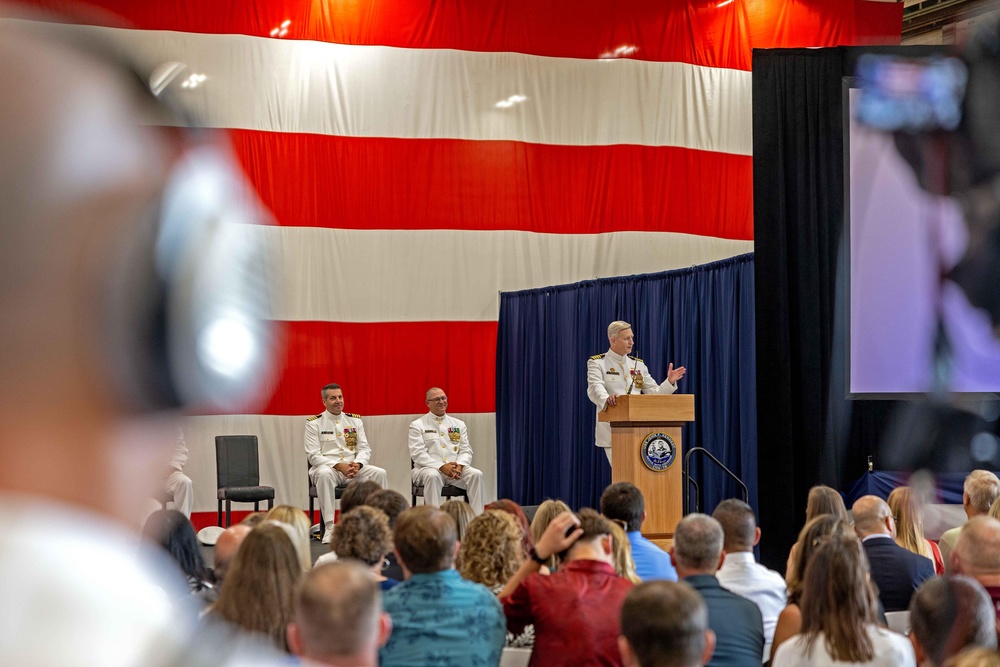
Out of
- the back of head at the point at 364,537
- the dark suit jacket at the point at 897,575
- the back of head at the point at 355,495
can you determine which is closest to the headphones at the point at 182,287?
the back of head at the point at 364,537

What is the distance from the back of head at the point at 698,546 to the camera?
3033 millimetres

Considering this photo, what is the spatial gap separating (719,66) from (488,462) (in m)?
4.92

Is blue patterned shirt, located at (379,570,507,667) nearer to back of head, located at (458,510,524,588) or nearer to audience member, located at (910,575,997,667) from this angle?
back of head, located at (458,510,524,588)

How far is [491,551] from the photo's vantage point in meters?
3.38

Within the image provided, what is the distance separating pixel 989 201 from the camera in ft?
20.7

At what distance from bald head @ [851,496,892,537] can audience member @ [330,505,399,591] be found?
1776 mm

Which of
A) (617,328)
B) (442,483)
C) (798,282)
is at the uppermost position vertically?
(798,282)

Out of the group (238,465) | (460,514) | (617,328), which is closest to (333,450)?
(238,465)

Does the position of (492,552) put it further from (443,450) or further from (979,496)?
(443,450)

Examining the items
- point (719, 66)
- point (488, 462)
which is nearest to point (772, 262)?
point (488, 462)

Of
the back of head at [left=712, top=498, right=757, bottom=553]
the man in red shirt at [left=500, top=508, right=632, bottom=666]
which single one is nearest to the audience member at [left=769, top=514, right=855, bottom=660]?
the back of head at [left=712, top=498, right=757, bottom=553]

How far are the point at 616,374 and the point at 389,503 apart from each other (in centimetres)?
392

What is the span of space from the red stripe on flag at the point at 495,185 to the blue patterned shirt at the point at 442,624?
720cm

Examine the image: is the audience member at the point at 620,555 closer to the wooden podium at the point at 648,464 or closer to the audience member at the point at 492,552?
the audience member at the point at 492,552
